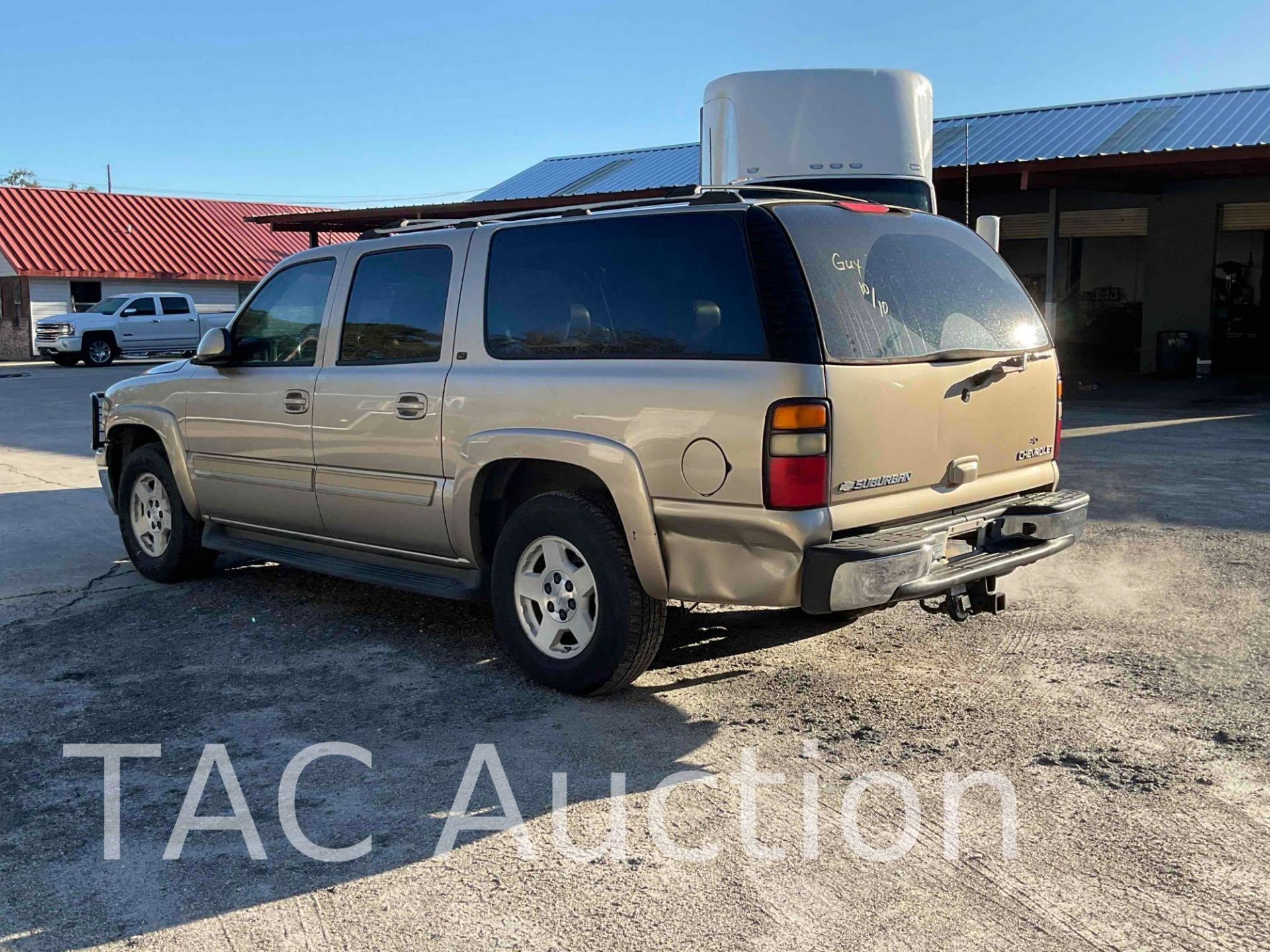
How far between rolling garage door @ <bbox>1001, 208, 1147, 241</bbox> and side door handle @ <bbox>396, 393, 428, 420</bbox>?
2208 centimetres

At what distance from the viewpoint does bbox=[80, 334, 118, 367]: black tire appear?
104ft

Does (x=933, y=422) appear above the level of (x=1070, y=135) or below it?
below

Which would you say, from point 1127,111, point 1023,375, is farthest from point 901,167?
point 1127,111

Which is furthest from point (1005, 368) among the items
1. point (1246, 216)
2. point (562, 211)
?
point (1246, 216)

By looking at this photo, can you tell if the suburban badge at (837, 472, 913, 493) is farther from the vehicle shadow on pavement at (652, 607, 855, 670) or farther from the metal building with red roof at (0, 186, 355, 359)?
the metal building with red roof at (0, 186, 355, 359)

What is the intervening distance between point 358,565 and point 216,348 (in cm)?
146

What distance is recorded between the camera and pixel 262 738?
460cm

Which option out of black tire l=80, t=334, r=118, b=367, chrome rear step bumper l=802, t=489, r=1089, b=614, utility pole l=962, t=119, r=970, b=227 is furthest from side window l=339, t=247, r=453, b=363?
black tire l=80, t=334, r=118, b=367

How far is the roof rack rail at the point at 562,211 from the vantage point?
4934 millimetres

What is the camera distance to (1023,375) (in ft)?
17.1

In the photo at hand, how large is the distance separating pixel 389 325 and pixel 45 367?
30.2 m

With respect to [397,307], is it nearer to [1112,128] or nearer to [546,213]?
[546,213]

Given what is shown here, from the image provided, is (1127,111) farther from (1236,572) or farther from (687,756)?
(687,756)

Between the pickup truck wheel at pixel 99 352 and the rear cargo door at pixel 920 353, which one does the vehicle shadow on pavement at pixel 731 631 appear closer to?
the rear cargo door at pixel 920 353
